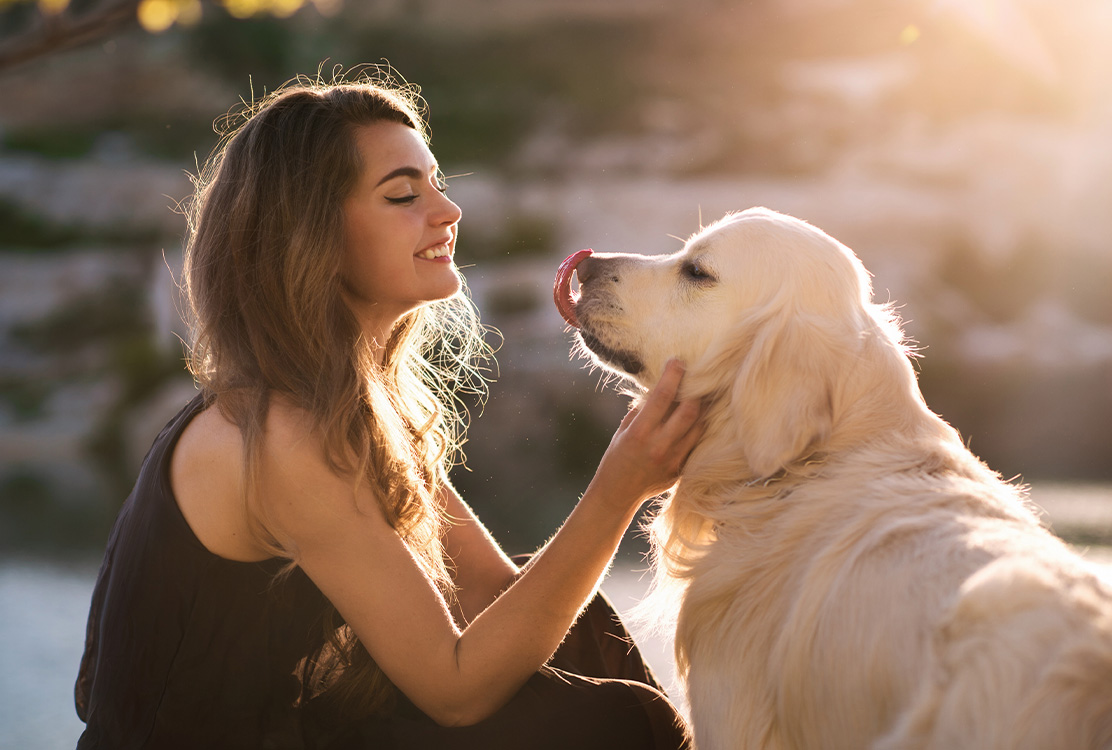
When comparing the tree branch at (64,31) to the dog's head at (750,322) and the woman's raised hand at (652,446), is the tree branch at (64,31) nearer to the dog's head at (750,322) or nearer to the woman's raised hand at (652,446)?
the dog's head at (750,322)

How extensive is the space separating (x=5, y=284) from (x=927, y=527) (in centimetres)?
1129

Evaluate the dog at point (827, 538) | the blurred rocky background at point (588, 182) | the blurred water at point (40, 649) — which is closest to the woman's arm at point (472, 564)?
the dog at point (827, 538)

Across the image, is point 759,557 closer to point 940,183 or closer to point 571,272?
point 571,272

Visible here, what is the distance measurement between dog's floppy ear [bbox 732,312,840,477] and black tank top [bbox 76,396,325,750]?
3.37ft

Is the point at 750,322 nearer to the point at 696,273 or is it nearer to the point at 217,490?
the point at 696,273

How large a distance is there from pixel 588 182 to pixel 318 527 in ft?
31.1

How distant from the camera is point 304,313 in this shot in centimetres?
196

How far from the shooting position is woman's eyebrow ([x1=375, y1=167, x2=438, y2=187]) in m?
2.09

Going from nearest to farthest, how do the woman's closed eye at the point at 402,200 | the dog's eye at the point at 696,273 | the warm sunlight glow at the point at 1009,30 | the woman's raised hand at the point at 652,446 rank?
the woman's raised hand at the point at 652,446 < the dog's eye at the point at 696,273 < the woman's closed eye at the point at 402,200 < the warm sunlight glow at the point at 1009,30

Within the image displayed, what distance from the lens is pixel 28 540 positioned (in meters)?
5.51

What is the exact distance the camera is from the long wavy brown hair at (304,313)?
6.11 feet

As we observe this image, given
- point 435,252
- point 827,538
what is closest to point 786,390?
point 827,538

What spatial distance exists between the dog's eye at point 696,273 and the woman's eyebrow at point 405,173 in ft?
2.29

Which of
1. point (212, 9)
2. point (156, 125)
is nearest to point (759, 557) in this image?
point (156, 125)
